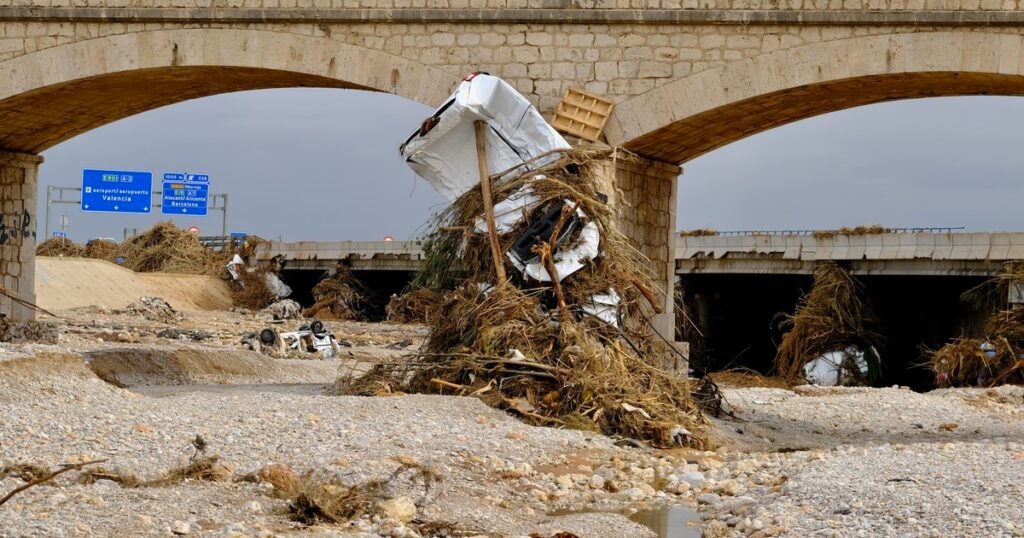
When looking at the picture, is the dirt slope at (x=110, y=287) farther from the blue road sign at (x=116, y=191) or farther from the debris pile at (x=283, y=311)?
the blue road sign at (x=116, y=191)

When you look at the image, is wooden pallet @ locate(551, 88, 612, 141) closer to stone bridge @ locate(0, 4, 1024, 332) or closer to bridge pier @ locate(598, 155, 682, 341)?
stone bridge @ locate(0, 4, 1024, 332)

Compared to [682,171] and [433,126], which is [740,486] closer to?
[433,126]

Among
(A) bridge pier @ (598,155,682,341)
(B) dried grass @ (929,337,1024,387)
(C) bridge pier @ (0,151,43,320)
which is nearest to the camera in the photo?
(A) bridge pier @ (598,155,682,341)

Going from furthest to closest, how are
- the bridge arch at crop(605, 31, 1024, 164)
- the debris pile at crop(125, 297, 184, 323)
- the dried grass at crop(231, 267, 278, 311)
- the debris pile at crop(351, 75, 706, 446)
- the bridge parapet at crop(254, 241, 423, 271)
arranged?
the dried grass at crop(231, 267, 278, 311) < the bridge parapet at crop(254, 241, 423, 271) < the debris pile at crop(125, 297, 184, 323) < the bridge arch at crop(605, 31, 1024, 164) < the debris pile at crop(351, 75, 706, 446)

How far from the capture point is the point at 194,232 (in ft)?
117

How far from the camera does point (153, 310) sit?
85.3 ft

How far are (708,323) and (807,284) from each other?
2.03 meters

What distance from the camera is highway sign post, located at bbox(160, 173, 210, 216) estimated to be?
35.8 m

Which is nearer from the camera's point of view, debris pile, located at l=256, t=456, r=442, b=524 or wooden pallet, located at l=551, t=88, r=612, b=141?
debris pile, located at l=256, t=456, r=442, b=524

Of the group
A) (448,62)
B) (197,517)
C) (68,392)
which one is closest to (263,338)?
(448,62)

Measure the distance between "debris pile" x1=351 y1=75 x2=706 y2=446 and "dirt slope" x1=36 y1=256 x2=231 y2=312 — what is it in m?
16.6

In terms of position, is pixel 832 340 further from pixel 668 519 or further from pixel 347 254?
pixel 668 519

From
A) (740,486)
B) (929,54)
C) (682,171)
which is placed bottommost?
(740,486)

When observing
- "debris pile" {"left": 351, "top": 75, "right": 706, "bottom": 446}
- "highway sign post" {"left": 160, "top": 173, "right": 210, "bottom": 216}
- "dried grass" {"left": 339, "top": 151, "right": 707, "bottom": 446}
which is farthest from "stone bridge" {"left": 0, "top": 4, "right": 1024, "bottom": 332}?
"highway sign post" {"left": 160, "top": 173, "right": 210, "bottom": 216}
